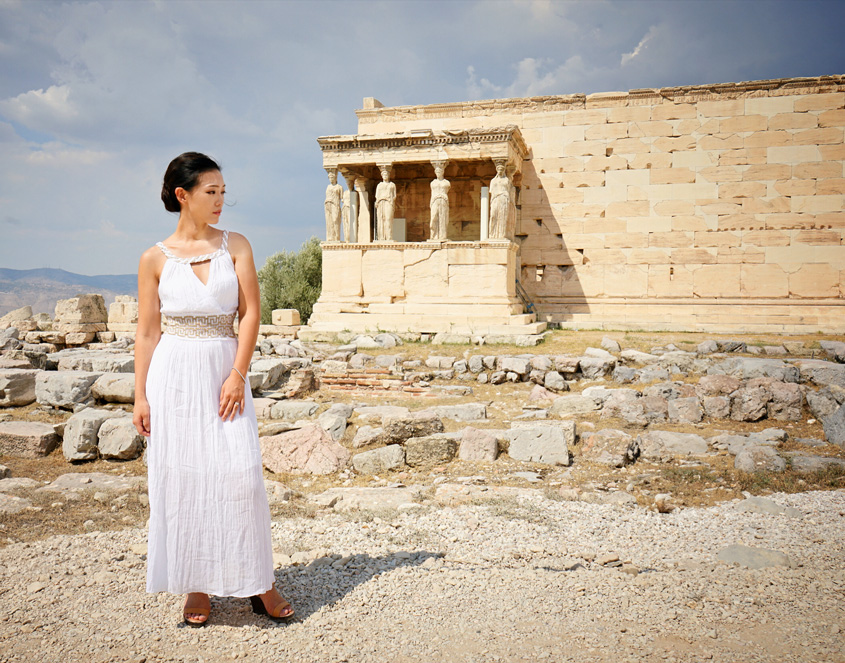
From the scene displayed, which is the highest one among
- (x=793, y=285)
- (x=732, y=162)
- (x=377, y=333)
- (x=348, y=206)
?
(x=732, y=162)

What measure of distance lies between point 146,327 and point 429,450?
3821mm

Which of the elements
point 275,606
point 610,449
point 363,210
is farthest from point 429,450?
point 363,210

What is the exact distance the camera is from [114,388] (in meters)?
8.28

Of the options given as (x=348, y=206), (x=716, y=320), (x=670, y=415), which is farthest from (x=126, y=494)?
(x=716, y=320)

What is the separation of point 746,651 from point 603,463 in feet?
11.6

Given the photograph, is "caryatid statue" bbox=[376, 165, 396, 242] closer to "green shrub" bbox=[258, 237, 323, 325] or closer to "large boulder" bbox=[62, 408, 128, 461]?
"green shrub" bbox=[258, 237, 323, 325]

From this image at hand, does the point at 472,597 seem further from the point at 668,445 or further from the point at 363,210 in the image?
the point at 363,210

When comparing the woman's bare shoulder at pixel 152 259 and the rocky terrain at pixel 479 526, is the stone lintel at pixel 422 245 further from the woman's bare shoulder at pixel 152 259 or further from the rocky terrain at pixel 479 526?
the woman's bare shoulder at pixel 152 259

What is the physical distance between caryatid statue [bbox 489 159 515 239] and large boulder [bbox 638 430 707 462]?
8921 millimetres

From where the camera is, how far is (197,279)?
297 cm

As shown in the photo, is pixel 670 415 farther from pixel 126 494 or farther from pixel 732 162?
pixel 732 162

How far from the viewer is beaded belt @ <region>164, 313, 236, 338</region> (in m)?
2.98

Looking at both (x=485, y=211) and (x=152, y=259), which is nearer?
(x=152, y=259)

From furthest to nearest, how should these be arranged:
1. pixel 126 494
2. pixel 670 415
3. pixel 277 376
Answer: pixel 277 376, pixel 670 415, pixel 126 494
